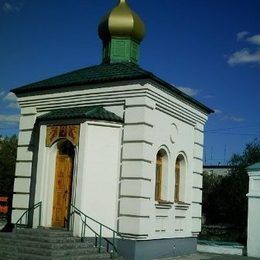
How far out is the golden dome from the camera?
1591 centimetres

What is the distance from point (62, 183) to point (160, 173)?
2.83 m

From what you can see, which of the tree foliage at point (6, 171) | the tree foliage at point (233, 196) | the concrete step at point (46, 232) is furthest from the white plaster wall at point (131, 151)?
the tree foliage at point (6, 171)

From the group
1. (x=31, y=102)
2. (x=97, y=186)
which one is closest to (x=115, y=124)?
(x=97, y=186)

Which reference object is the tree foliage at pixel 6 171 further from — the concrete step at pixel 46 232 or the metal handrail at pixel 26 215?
the concrete step at pixel 46 232

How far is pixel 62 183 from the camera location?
13109mm

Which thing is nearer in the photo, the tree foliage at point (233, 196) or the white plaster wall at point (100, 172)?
the white plaster wall at point (100, 172)

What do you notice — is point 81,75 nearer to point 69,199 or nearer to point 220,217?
point 69,199

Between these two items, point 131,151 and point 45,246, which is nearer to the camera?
point 45,246

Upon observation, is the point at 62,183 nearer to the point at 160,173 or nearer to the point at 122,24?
the point at 160,173

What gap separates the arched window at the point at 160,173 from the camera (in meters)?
13.7

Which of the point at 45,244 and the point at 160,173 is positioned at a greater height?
the point at 160,173

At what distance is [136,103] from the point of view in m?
12.7

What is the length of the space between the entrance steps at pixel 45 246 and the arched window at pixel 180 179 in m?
3.61

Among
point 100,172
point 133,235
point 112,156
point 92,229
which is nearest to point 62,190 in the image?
point 100,172
